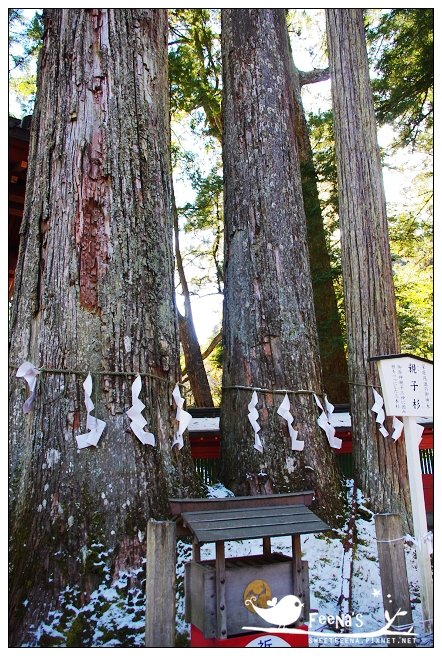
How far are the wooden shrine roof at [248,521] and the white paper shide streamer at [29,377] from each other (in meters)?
1.16

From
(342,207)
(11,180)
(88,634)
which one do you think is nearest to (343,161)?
(342,207)

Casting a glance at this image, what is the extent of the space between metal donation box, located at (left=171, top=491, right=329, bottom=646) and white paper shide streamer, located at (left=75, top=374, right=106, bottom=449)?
0.75 metres

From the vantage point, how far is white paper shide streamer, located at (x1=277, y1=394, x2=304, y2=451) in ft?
12.0

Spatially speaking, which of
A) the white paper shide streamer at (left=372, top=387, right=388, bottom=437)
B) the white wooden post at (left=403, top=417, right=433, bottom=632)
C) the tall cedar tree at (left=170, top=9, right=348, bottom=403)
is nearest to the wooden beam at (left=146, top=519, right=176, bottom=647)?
the white wooden post at (left=403, top=417, right=433, bottom=632)

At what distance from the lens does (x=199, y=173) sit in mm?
10039

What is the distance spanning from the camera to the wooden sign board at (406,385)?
9.72 ft

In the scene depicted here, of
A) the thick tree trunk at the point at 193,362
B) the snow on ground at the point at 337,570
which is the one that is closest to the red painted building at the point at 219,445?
the snow on ground at the point at 337,570

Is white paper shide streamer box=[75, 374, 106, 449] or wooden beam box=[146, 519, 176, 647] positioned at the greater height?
white paper shide streamer box=[75, 374, 106, 449]

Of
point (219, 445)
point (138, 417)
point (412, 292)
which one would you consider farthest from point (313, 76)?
point (138, 417)

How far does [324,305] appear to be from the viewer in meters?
6.69

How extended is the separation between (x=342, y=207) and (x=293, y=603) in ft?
11.8

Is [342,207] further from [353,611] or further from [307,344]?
[353,611]

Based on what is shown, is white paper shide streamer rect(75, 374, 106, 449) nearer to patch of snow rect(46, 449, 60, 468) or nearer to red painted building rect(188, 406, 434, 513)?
patch of snow rect(46, 449, 60, 468)

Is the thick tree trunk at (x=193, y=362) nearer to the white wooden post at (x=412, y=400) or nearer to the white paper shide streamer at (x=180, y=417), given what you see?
the white paper shide streamer at (x=180, y=417)
